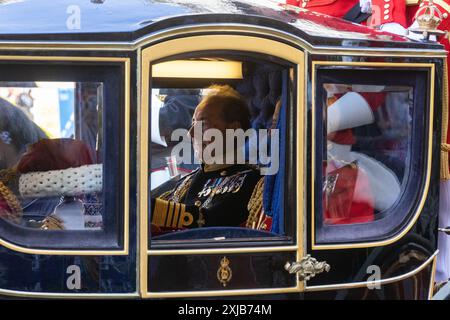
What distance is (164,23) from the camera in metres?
2.88

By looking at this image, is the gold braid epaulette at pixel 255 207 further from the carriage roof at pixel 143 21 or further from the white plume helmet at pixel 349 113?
the carriage roof at pixel 143 21

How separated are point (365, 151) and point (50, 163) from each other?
1073 millimetres

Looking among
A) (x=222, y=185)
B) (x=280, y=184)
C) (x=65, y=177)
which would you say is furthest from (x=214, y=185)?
(x=65, y=177)

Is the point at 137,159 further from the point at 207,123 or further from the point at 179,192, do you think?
the point at 179,192

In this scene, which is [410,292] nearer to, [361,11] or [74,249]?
[74,249]

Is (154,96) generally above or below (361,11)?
below

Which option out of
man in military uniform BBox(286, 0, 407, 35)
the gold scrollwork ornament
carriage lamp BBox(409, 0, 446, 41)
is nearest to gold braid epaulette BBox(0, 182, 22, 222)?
the gold scrollwork ornament

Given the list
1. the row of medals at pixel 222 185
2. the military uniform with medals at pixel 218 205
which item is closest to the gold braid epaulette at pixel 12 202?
the military uniform with medals at pixel 218 205

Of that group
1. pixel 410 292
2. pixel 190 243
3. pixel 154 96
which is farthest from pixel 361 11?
pixel 190 243

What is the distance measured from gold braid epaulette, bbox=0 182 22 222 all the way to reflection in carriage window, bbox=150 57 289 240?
44cm

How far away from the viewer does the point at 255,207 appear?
10.8ft

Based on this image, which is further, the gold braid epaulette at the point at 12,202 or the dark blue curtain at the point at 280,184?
the dark blue curtain at the point at 280,184

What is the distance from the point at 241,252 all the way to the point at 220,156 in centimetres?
67

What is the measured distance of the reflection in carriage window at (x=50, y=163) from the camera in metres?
2.94
